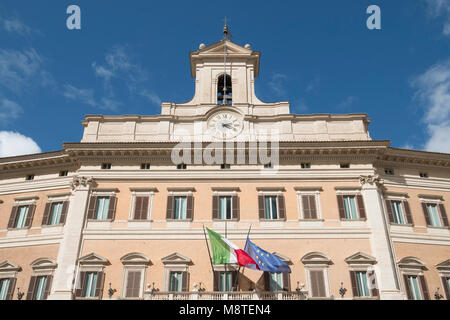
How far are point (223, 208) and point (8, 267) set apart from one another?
1253cm

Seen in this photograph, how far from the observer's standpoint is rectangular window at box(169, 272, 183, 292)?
71.5ft

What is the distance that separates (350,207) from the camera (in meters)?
24.2

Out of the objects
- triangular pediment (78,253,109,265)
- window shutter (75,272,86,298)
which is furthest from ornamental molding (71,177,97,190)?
window shutter (75,272,86,298)

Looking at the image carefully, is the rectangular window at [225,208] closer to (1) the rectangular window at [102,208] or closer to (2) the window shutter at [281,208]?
(2) the window shutter at [281,208]

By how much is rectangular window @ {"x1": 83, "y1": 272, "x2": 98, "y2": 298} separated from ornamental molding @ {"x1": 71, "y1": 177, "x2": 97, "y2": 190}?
210 inches

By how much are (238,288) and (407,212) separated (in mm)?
11099

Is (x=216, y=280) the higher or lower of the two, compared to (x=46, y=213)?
lower

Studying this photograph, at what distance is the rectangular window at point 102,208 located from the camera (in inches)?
946

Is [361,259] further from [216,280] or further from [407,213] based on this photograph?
[216,280]

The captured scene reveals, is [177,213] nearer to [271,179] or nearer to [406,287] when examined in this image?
[271,179]

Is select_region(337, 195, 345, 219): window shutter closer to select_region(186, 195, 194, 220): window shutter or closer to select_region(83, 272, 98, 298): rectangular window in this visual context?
select_region(186, 195, 194, 220): window shutter

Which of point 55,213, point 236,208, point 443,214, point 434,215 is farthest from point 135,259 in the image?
point 443,214
